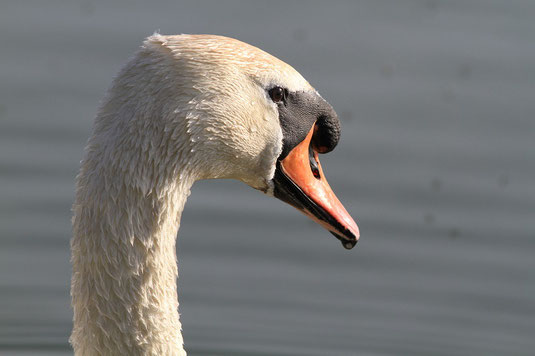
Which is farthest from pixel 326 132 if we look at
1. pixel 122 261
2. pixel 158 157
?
pixel 122 261

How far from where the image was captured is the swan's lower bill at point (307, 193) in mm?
4914

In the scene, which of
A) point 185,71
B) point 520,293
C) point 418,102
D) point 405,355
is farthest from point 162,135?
point 418,102

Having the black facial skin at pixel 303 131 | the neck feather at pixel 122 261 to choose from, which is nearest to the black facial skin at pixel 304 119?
the black facial skin at pixel 303 131

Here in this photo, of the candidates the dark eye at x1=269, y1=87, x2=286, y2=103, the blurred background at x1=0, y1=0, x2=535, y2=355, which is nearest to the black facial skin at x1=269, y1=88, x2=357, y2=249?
the dark eye at x1=269, y1=87, x2=286, y2=103

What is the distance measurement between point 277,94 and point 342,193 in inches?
147

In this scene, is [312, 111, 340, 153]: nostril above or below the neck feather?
above

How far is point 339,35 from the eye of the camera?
30.7 ft

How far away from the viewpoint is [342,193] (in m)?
8.25

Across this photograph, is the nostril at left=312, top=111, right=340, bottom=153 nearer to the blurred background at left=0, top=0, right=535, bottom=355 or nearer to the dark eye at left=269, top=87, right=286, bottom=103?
the dark eye at left=269, top=87, right=286, bottom=103

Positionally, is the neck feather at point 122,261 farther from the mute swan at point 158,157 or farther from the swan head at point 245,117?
the swan head at point 245,117

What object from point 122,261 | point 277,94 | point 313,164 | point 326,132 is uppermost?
point 277,94

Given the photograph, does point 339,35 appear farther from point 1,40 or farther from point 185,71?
point 185,71

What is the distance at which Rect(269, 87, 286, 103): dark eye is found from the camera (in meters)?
4.57

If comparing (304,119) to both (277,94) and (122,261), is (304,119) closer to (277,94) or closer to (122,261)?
(277,94)
